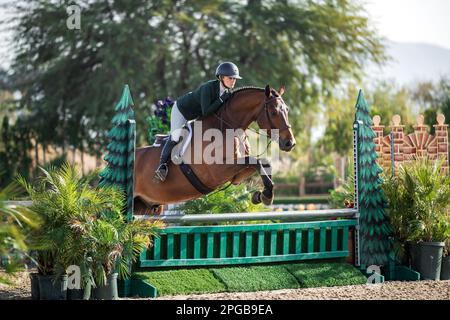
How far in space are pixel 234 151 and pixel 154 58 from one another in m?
14.6

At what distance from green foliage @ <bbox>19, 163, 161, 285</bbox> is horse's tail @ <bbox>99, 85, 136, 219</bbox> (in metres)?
0.40

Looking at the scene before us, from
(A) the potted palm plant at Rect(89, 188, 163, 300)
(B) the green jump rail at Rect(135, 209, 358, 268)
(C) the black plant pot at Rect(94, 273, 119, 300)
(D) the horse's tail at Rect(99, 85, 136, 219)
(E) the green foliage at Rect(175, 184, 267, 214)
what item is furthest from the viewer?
(E) the green foliage at Rect(175, 184, 267, 214)

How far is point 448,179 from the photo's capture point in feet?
23.9

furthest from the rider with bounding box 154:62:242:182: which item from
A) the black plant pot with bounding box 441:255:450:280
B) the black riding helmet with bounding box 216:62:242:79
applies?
→ the black plant pot with bounding box 441:255:450:280

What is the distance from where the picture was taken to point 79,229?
5.50 m

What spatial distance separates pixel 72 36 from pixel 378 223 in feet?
51.4

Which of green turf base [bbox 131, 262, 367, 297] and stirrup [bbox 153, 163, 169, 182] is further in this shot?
stirrup [bbox 153, 163, 169, 182]

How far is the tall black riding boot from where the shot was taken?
6914 millimetres

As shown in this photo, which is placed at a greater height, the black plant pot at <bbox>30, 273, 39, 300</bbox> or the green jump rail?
the green jump rail

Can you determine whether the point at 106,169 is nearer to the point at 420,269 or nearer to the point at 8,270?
the point at 8,270

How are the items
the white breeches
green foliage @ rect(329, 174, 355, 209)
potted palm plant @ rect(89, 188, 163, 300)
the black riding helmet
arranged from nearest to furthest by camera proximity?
1. potted palm plant @ rect(89, 188, 163, 300)
2. the black riding helmet
3. the white breeches
4. green foliage @ rect(329, 174, 355, 209)

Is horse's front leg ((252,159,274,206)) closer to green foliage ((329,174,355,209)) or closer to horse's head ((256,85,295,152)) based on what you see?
horse's head ((256,85,295,152))

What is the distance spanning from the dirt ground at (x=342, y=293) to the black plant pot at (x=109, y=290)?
39cm

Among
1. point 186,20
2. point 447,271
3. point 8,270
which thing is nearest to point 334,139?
point 186,20
